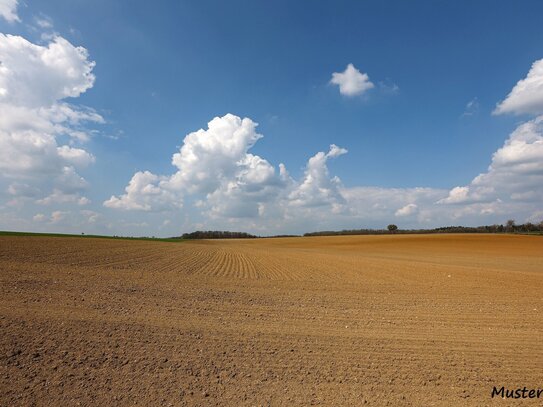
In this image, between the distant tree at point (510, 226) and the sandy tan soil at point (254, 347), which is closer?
the sandy tan soil at point (254, 347)

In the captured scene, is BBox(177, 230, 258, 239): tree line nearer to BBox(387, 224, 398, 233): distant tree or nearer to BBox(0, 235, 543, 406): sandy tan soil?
BBox(387, 224, 398, 233): distant tree

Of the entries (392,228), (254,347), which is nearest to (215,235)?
(392,228)

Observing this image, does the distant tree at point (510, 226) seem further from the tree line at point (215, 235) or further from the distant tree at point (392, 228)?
the tree line at point (215, 235)

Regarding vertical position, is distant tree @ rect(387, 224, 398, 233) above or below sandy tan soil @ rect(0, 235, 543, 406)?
above

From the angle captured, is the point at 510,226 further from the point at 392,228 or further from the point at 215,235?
the point at 215,235

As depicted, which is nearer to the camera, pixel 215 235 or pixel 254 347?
pixel 254 347

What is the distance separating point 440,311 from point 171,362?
790cm

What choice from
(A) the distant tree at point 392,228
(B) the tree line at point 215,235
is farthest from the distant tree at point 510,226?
(B) the tree line at point 215,235

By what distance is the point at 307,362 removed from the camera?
21.0ft

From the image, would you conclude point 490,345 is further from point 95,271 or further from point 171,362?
point 95,271

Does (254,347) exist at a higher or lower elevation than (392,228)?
lower

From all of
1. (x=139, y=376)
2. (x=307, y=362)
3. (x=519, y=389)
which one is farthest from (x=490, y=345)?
(x=139, y=376)

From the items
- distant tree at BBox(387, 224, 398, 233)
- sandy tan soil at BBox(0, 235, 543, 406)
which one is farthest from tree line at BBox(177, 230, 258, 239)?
sandy tan soil at BBox(0, 235, 543, 406)

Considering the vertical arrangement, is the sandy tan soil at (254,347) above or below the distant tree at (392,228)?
below
